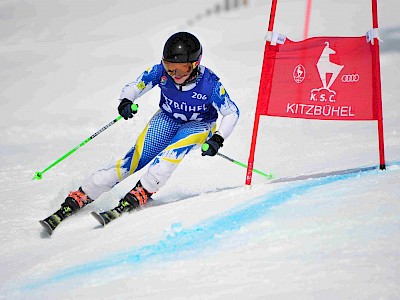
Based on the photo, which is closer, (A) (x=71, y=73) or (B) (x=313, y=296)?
(B) (x=313, y=296)

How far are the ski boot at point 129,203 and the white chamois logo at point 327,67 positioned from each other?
1.82 metres

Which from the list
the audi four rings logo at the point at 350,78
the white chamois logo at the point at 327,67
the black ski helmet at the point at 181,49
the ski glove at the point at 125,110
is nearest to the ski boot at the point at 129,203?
the ski glove at the point at 125,110

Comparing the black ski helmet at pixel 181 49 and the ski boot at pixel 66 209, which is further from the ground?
the black ski helmet at pixel 181 49

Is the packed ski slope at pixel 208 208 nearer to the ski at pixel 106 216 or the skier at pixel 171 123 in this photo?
the ski at pixel 106 216

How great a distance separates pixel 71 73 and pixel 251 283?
1163 centimetres

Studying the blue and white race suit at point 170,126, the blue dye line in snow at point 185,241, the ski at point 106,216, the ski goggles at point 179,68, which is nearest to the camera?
the blue dye line in snow at point 185,241

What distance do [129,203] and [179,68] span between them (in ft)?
4.09

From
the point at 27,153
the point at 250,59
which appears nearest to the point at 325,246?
the point at 27,153

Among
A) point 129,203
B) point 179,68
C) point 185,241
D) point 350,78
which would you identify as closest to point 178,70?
point 179,68

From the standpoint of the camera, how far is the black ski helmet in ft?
15.8

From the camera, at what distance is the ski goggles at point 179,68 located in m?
4.90

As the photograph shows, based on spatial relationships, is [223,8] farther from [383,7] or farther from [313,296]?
[313,296]

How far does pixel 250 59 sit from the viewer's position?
1376cm

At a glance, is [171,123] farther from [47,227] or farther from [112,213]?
[47,227]
